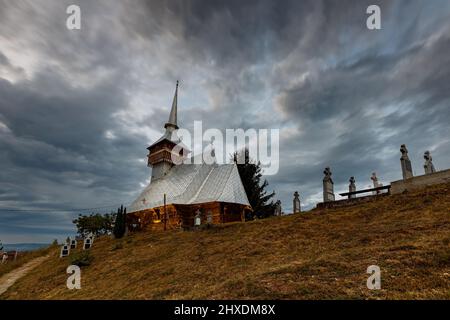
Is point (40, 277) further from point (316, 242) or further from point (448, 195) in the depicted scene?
point (448, 195)

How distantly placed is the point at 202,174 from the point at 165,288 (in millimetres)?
27858

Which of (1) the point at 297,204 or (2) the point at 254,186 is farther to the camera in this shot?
(2) the point at 254,186

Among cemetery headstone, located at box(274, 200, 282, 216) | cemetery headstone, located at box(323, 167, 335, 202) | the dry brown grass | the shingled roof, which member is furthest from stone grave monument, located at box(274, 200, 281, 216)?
the dry brown grass

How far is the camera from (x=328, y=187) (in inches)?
869

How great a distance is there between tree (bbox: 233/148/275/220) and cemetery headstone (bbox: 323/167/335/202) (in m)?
18.0

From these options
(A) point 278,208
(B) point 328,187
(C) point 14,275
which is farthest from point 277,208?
(C) point 14,275

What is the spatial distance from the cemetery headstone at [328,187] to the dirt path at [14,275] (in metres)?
23.0

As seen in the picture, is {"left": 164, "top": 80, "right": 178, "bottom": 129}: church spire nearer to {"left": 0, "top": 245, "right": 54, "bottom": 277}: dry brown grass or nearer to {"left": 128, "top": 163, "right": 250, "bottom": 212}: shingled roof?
{"left": 128, "top": 163, "right": 250, "bottom": 212}: shingled roof

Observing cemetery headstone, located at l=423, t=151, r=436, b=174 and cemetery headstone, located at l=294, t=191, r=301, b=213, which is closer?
cemetery headstone, located at l=423, t=151, r=436, b=174

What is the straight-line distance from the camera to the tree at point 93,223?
55969 millimetres

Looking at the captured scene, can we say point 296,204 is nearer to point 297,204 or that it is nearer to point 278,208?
point 297,204

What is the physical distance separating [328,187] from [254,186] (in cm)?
1970

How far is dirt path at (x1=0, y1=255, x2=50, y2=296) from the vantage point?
20698 mm
